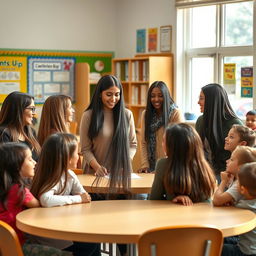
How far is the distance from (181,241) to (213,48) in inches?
203

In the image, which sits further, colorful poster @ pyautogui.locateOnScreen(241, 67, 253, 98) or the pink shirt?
colorful poster @ pyautogui.locateOnScreen(241, 67, 253, 98)

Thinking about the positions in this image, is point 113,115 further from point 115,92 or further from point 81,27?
point 81,27

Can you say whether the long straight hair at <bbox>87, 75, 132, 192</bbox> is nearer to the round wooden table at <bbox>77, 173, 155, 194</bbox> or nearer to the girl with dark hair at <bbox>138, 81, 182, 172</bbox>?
the round wooden table at <bbox>77, 173, 155, 194</bbox>

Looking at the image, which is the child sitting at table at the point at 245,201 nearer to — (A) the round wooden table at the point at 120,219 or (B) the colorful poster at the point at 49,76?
(A) the round wooden table at the point at 120,219

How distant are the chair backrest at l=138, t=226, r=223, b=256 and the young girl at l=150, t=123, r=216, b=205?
59 cm

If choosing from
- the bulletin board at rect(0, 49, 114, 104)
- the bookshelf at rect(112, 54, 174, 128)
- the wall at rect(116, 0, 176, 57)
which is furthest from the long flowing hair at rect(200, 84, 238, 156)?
the bulletin board at rect(0, 49, 114, 104)

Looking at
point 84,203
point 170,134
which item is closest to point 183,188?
point 170,134

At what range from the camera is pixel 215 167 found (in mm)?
4051

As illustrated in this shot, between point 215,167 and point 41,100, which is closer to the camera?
point 215,167

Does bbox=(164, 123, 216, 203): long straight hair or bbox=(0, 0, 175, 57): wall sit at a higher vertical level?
bbox=(0, 0, 175, 57): wall

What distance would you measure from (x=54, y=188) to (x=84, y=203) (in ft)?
0.67

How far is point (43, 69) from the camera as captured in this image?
25.9 feet

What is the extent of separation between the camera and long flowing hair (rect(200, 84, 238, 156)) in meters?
4.10

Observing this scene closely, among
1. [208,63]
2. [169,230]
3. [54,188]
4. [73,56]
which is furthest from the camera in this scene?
[73,56]
